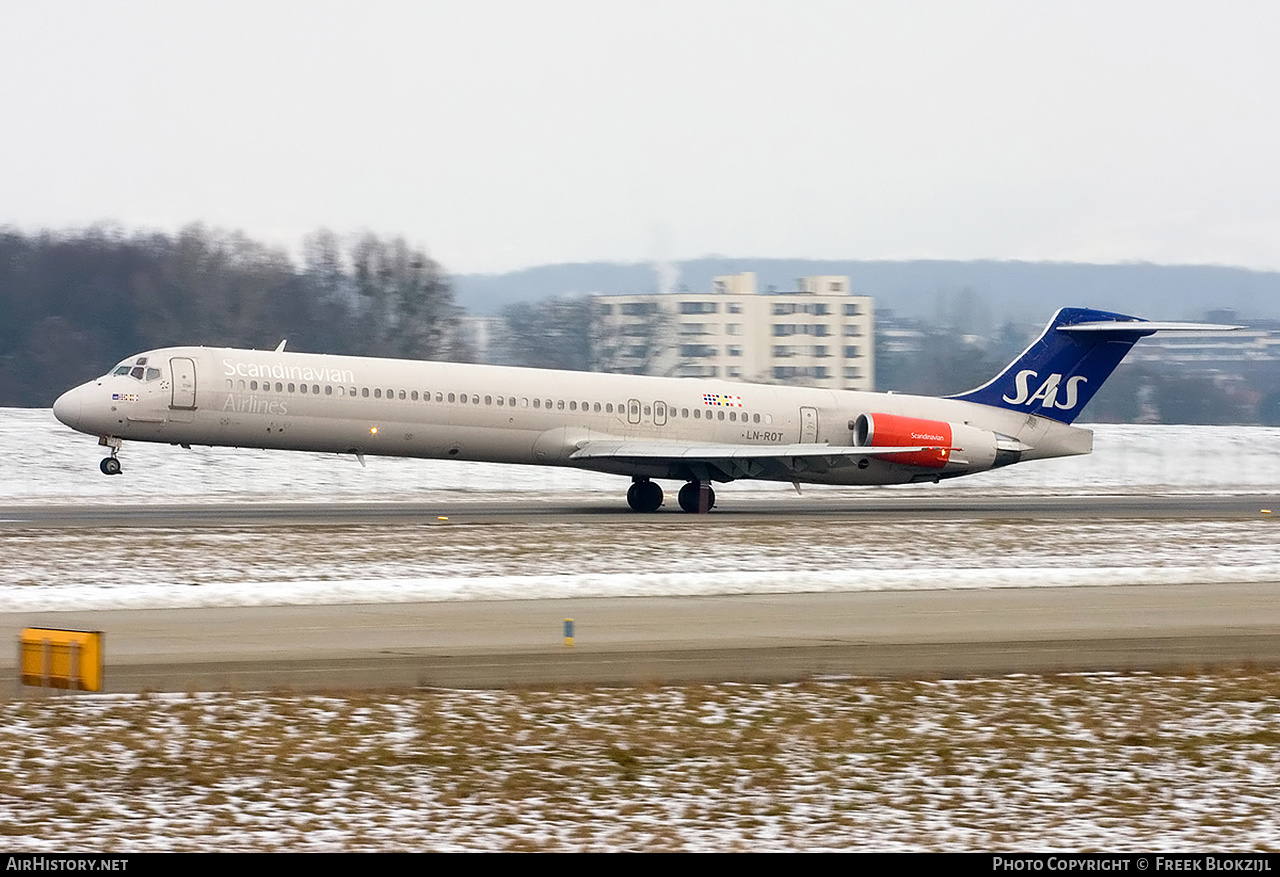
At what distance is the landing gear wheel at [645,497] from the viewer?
35500 mm

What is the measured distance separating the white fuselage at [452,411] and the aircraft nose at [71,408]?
1.1 inches

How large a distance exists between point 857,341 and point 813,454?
87.6 meters

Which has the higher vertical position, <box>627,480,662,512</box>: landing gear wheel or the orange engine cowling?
the orange engine cowling

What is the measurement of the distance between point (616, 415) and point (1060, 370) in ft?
39.2

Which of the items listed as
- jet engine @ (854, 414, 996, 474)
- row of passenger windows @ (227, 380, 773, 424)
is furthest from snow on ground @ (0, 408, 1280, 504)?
jet engine @ (854, 414, 996, 474)

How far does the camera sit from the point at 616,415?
34406 mm

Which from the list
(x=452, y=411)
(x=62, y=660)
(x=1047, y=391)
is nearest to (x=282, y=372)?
(x=452, y=411)

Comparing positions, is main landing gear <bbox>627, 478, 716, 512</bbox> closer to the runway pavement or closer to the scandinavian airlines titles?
the scandinavian airlines titles

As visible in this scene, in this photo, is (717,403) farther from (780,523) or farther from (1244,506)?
(1244,506)

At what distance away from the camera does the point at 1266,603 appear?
19.8 metres

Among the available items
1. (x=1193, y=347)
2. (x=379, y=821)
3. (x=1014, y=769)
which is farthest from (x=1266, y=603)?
(x=1193, y=347)

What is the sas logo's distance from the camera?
3881 cm

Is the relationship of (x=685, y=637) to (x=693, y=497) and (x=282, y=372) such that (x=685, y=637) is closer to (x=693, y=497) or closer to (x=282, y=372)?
(x=282, y=372)

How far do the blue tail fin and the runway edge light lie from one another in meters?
29.6
